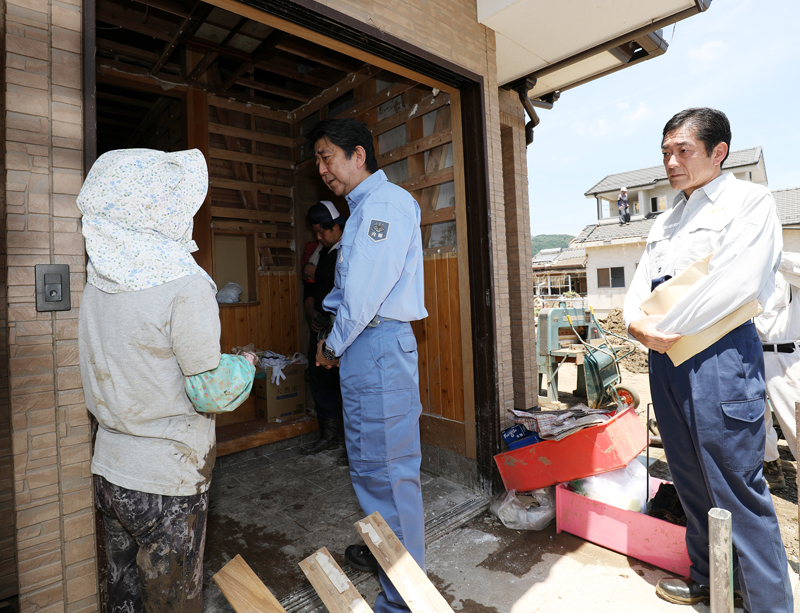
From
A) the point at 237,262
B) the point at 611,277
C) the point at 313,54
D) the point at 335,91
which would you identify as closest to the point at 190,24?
the point at 313,54

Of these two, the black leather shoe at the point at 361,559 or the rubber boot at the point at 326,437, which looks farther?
the rubber boot at the point at 326,437

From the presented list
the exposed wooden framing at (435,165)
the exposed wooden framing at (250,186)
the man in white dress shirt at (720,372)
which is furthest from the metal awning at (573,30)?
the exposed wooden framing at (250,186)

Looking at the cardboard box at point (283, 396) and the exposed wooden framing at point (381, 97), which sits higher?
the exposed wooden framing at point (381, 97)

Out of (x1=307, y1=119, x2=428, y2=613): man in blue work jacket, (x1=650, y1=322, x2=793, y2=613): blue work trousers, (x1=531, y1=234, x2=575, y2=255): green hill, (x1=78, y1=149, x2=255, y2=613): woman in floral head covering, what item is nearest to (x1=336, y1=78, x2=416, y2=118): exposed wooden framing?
(x1=307, y1=119, x2=428, y2=613): man in blue work jacket

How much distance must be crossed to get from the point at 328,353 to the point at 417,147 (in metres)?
2.46

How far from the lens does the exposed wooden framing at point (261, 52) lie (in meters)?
3.96

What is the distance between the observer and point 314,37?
2.74 m

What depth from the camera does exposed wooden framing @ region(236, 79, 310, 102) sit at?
496 centimetres

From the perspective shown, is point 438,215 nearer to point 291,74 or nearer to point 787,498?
point 291,74

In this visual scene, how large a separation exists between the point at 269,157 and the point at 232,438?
133 inches

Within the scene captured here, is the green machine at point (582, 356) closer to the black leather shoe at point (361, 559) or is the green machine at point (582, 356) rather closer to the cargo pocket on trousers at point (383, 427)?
the black leather shoe at point (361, 559)

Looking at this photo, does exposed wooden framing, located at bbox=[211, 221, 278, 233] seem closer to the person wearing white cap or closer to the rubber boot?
the rubber boot

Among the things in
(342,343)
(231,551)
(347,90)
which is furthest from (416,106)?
(231,551)

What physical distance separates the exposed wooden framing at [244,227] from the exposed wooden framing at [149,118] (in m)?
1.64
